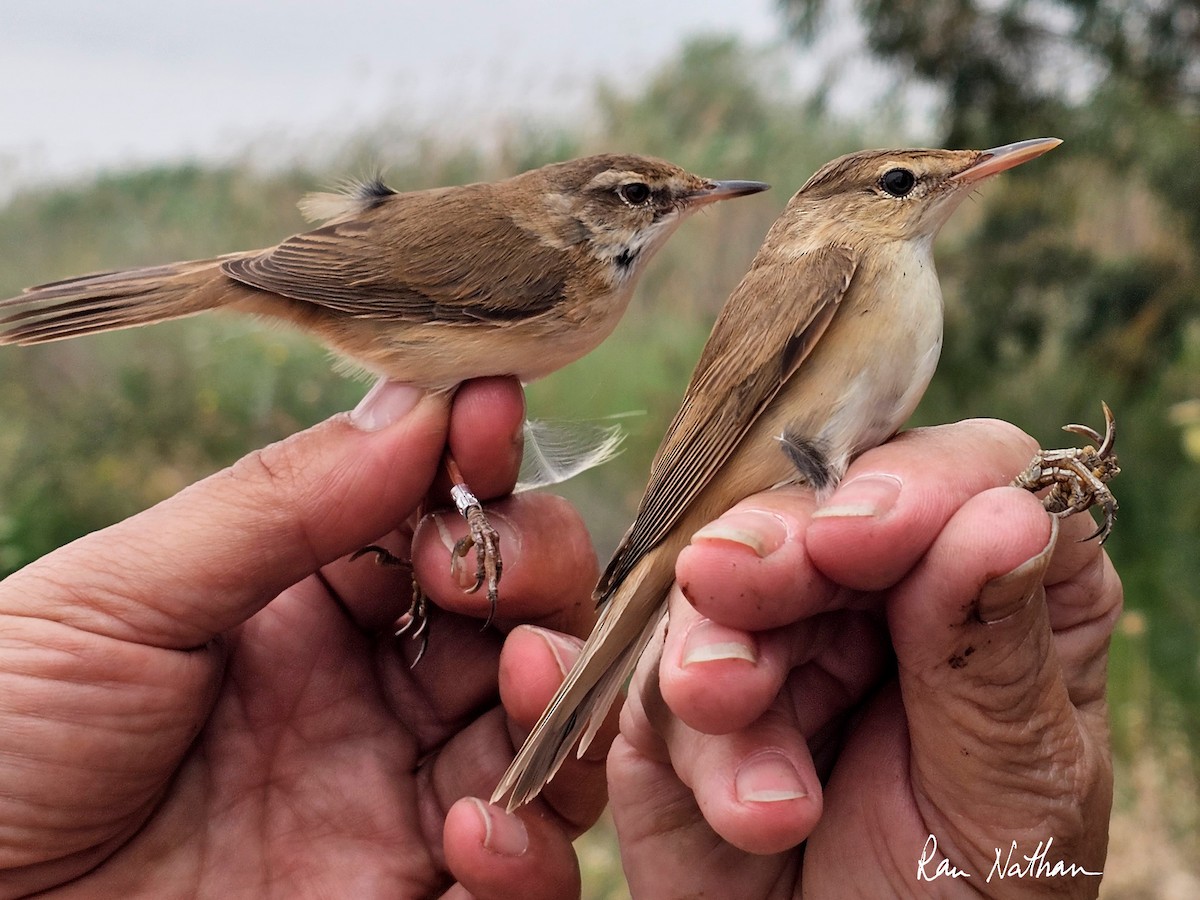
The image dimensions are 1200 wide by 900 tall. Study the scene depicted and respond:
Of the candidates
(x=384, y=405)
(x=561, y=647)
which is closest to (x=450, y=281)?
(x=384, y=405)

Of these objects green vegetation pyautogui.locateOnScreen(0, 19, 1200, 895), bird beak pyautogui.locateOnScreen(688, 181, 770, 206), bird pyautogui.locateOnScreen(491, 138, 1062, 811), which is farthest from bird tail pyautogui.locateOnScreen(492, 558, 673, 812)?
green vegetation pyautogui.locateOnScreen(0, 19, 1200, 895)

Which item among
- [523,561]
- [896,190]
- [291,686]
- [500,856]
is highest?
[896,190]

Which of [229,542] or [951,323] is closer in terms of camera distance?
[229,542]

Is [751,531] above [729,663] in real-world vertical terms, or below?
above

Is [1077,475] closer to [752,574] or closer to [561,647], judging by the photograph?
[752,574]

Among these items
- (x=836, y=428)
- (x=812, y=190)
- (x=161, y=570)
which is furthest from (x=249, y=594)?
(x=812, y=190)

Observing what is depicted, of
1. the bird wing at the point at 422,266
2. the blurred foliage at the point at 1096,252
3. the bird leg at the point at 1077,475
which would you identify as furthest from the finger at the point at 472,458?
the blurred foliage at the point at 1096,252

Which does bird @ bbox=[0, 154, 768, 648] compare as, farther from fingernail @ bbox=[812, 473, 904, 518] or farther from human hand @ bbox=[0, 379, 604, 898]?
fingernail @ bbox=[812, 473, 904, 518]

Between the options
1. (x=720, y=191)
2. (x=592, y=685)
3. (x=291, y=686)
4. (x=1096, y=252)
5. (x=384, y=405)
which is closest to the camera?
(x=592, y=685)
